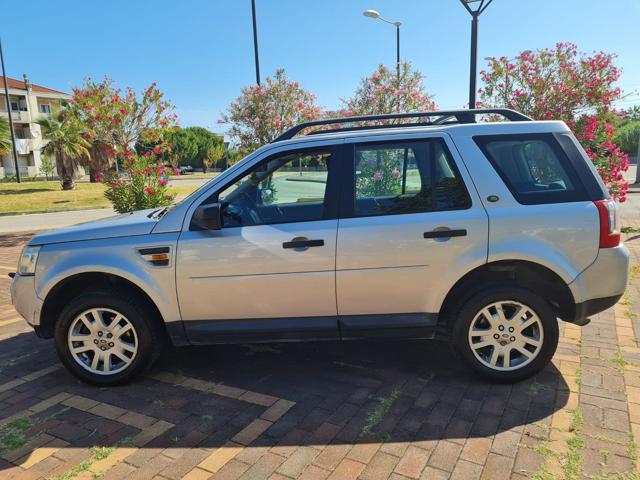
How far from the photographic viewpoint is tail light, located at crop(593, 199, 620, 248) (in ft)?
11.0

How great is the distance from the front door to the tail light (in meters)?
1.83

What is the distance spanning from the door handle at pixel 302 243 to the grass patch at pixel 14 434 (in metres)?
2.05

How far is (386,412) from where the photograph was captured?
10.6 ft

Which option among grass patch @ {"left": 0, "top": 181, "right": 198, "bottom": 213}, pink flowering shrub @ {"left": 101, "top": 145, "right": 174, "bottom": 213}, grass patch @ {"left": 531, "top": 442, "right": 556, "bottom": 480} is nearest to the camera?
grass patch @ {"left": 531, "top": 442, "right": 556, "bottom": 480}

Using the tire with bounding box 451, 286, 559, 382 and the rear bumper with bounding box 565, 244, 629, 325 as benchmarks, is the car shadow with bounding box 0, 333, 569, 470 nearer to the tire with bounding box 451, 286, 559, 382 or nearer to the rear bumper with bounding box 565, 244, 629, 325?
the tire with bounding box 451, 286, 559, 382

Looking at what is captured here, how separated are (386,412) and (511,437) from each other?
772 millimetres

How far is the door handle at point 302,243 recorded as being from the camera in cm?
337

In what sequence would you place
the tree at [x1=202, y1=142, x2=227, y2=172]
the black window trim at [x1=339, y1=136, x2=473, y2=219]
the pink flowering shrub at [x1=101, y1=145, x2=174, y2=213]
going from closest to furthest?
the black window trim at [x1=339, y1=136, x2=473, y2=219] < the pink flowering shrub at [x1=101, y1=145, x2=174, y2=213] < the tree at [x1=202, y1=142, x2=227, y2=172]

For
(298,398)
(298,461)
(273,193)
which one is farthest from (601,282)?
(273,193)

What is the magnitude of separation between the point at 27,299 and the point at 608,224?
14.0 ft

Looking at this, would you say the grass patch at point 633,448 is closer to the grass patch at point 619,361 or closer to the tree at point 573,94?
the grass patch at point 619,361

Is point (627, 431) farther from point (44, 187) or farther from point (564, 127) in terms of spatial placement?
point (44, 187)

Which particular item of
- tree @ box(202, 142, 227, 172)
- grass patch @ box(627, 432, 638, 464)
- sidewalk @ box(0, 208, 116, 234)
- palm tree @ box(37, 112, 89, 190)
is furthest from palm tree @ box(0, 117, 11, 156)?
tree @ box(202, 142, 227, 172)

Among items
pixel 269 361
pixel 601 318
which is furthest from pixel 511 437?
pixel 601 318
